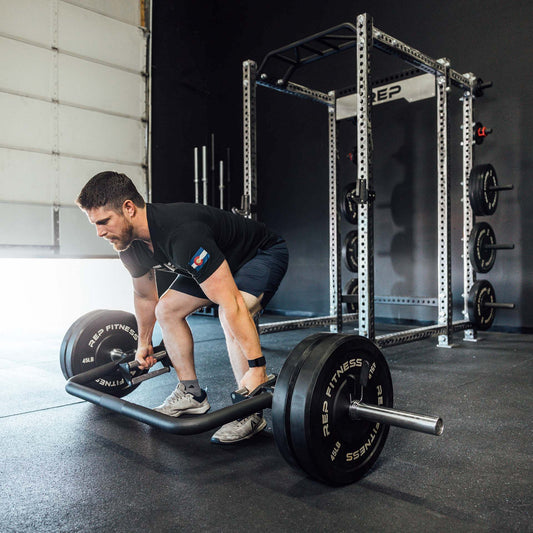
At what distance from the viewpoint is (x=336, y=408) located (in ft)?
4.57

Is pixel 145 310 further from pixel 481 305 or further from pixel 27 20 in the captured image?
pixel 27 20

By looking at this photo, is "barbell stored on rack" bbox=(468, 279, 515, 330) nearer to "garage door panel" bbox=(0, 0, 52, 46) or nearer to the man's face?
the man's face

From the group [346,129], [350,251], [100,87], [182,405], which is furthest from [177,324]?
[100,87]

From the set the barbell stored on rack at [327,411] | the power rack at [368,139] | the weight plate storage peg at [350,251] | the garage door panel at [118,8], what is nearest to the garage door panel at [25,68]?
the garage door panel at [118,8]

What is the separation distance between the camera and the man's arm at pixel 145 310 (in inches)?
81.0

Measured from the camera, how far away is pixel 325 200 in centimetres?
562

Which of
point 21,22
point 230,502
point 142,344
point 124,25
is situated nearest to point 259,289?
point 142,344

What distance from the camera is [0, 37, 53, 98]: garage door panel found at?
507cm

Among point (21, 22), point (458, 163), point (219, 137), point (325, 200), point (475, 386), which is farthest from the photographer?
point (219, 137)

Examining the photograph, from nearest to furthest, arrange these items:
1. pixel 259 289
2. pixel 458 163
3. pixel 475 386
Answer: pixel 259 289
pixel 475 386
pixel 458 163

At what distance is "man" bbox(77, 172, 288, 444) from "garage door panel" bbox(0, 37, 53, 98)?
4.14 metres

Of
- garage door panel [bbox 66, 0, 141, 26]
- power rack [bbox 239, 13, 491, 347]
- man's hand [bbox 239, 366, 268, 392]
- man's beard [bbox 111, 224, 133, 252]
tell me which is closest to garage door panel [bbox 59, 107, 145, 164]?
garage door panel [bbox 66, 0, 141, 26]

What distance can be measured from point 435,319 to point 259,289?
3210 millimetres

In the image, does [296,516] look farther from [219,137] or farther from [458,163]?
[219,137]
